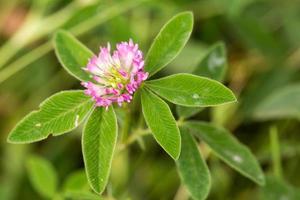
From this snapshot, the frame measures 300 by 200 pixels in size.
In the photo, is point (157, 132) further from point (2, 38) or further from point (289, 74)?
point (2, 38)

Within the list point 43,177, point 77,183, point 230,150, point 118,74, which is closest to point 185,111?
point 230,150

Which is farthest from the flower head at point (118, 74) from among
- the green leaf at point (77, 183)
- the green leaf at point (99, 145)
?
the green leaf at point (77, 183)

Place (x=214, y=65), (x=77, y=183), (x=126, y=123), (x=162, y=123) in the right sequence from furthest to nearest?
1. (x=77, y=183)
2. (x=214, y=65)
3. (x=126, y=123)
4. (x=162, y=123)

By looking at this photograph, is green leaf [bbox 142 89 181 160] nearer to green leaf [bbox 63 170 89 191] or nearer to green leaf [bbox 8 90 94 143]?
green leaf [bbox 8 90 94 143]

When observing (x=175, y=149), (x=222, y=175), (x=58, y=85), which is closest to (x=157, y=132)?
(x=175, y=149)

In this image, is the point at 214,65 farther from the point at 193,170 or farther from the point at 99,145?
the point at 99,145

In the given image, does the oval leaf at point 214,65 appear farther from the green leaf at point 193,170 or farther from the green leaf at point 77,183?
the green leaf at point 77,183
